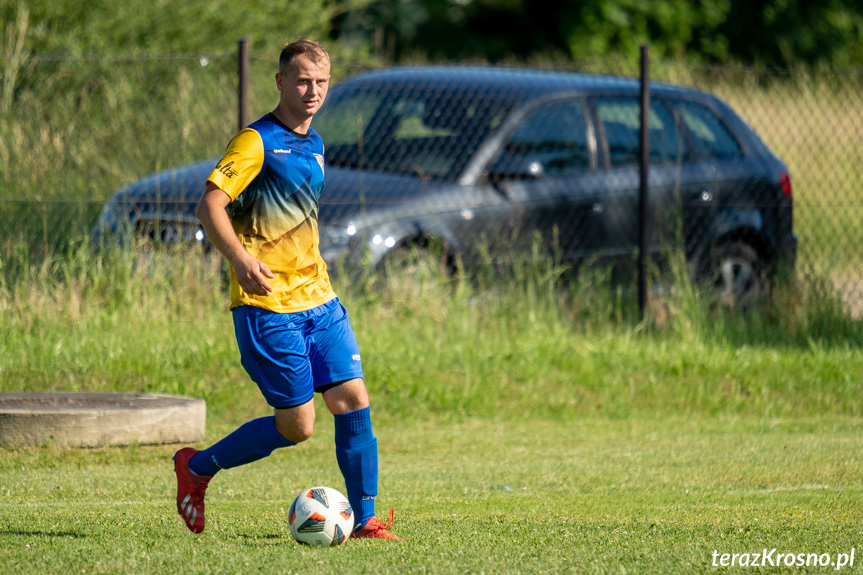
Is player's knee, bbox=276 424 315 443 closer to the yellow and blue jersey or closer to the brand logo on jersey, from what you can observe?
the yellow and blue jersey

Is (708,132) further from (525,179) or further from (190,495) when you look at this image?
(190,495)

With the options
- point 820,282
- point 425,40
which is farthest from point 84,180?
point 425,40

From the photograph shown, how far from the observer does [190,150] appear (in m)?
8.93

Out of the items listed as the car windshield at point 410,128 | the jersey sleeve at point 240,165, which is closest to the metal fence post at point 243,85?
the car windshield at point 410,128

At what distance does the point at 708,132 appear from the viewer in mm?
9008

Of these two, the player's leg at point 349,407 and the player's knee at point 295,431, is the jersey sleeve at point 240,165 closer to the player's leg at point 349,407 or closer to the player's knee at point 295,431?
the player's leg at point 349,407

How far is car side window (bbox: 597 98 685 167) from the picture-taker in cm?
862

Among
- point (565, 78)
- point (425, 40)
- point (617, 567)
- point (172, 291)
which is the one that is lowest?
point (617, 567)

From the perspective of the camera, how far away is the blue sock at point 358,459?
415 cm

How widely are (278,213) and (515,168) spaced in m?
4.28

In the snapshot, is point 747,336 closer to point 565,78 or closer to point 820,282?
point 820,282

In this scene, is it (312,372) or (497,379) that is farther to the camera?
(497,379)

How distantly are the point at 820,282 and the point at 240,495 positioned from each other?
5.56m

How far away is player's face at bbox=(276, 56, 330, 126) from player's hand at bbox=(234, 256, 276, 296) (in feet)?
2.09
